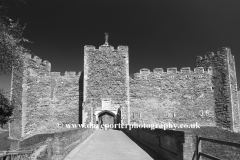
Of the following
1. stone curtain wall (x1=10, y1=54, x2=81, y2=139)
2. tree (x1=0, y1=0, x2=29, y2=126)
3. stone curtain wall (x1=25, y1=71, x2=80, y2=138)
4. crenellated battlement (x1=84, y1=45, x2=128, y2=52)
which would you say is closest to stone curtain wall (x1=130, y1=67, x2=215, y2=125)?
crenellated battlement (x1=84, y1=45, x2=128, y2=52)

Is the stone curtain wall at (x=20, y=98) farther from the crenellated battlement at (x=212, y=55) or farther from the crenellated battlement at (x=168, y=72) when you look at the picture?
the crenellated battlement at (x=212, y=55)

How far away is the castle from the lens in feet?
66.6

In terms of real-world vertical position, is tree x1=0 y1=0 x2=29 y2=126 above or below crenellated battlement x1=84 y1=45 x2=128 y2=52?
below

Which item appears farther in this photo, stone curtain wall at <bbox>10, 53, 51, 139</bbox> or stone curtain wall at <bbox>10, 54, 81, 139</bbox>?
stone curtain wall at <bbox>10, 54, 81, 139</bbox>

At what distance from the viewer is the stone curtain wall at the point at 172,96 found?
21.6m

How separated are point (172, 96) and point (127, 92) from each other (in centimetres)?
446

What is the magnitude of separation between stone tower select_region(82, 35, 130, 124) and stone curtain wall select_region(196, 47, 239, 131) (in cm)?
809

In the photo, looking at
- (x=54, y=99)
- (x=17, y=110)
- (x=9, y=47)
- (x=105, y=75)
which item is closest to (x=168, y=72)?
(x=105, y=75)

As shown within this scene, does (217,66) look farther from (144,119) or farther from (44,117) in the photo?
(44,117)

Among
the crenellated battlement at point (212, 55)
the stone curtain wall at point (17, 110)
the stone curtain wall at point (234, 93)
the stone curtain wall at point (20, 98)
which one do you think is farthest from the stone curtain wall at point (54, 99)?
the stone curtain wall at point (234, 93)

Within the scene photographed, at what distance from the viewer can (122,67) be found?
2128 centimetres

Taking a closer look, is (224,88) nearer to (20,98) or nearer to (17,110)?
(20,98)

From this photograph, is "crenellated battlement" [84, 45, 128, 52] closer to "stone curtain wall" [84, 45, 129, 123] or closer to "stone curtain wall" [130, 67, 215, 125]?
"stone curtain wall" [84, 45, 129, 123]

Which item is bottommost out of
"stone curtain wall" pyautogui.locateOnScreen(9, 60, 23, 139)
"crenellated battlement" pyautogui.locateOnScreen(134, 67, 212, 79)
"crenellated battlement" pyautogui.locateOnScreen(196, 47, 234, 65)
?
"stone curtain wall" pyautogui.locateOnScreen(9, 60, 23, 139)
